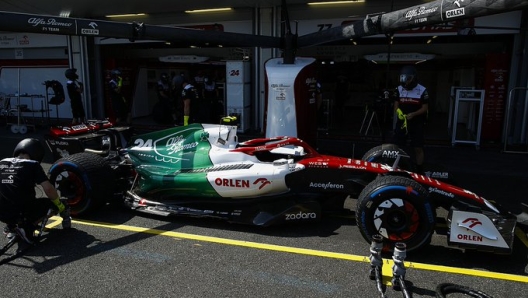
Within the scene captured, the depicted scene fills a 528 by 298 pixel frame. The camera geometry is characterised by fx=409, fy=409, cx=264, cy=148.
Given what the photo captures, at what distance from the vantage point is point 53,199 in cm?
436

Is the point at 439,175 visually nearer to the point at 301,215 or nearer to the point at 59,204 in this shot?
the point at 301,215

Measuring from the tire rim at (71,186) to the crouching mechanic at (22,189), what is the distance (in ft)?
2.30

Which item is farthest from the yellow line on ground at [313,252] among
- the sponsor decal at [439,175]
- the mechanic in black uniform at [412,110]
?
the mechanic in black uniform at [412,110]

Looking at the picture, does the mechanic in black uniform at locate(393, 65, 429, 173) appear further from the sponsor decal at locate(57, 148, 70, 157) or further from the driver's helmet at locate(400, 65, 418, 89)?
the sponsor decal at locate(57, 148, 70, 157)

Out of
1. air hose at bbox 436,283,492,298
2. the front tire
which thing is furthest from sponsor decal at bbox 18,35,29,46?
air hose at bbox 436,283,492,298

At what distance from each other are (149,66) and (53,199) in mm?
12097

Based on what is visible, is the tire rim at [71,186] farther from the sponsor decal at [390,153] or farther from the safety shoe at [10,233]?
the sponsor decal at [390,153]

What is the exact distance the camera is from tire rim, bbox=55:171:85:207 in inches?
198

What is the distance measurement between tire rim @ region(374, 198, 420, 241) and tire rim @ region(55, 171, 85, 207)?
3500 millimetres

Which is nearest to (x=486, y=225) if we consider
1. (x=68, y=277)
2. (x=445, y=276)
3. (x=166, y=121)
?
(x=445, y=276)

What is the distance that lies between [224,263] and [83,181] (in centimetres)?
221

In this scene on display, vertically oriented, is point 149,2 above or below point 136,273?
above

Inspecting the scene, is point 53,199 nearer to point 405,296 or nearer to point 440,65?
point 405,296

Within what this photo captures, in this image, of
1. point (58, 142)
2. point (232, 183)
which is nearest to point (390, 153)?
point (232, 183)
